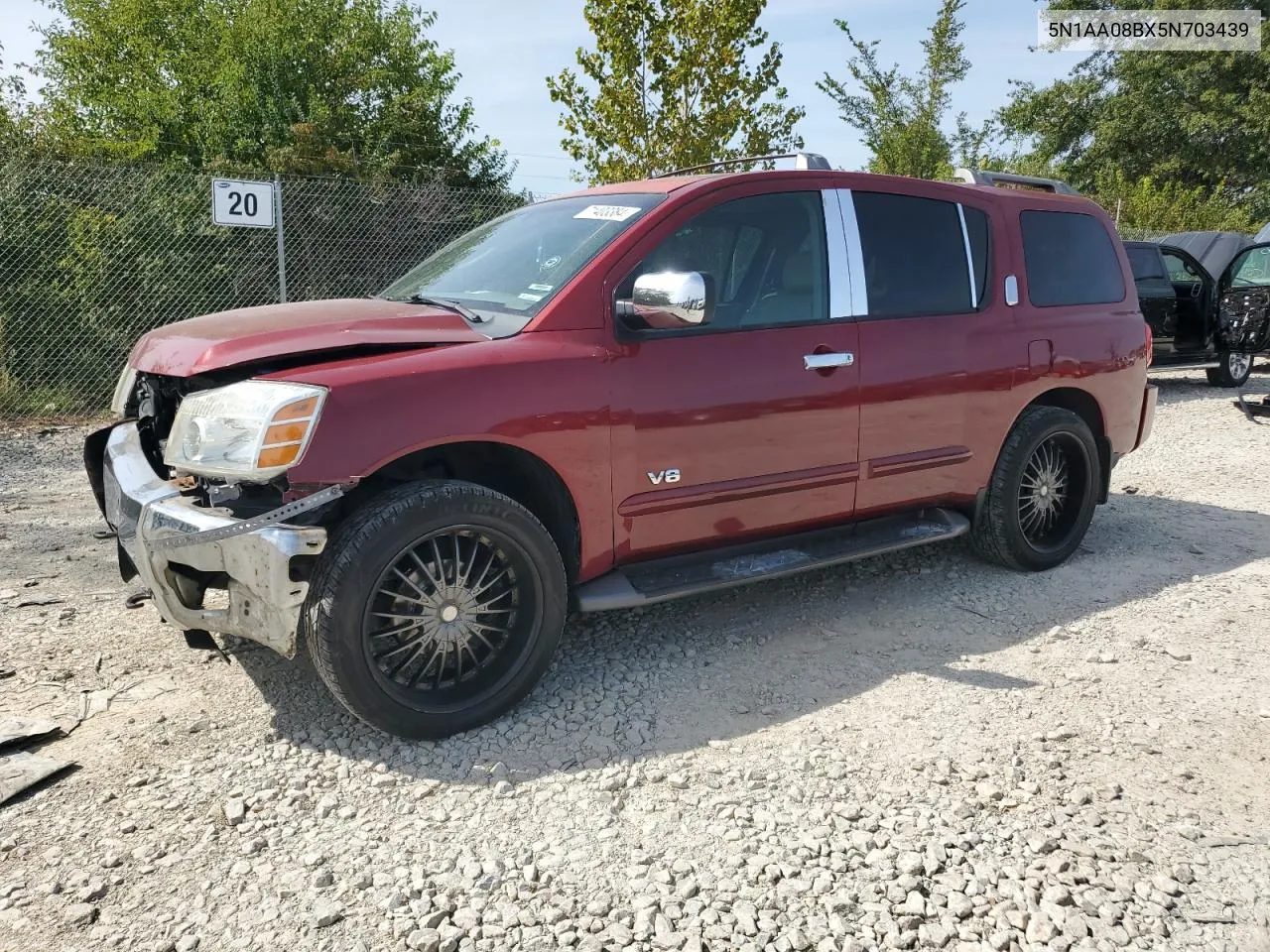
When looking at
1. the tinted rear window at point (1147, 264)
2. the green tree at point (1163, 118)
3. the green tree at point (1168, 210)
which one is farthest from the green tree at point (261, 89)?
the green tree at point (1163, 118)

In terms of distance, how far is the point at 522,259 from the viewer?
A: 3895 millimetres

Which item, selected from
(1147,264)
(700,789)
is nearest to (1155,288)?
(1147,264)

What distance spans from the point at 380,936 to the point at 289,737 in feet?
3.51

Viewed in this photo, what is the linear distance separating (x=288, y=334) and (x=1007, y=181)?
394cm

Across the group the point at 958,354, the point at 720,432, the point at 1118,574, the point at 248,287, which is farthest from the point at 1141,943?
the point at 248,287

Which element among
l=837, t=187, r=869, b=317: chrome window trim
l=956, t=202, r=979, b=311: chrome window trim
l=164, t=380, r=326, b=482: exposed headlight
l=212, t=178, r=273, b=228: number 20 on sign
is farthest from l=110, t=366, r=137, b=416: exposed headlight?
l=212, t=178, r=273, b=228: number 20 on sign

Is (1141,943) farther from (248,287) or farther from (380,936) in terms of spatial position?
(248,287)

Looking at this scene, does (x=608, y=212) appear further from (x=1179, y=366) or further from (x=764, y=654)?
(x=1179, y=366)

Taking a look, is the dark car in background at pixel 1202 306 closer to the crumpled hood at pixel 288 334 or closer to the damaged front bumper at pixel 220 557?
the crumpled hood at pixel 288 334

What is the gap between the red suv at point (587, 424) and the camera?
298 cm

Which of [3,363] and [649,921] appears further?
[3,363]

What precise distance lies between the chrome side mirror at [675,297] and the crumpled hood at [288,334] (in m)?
0.57

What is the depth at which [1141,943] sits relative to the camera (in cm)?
228

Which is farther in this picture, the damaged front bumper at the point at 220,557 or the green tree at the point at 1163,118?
the green tree at the point at 1163,118
